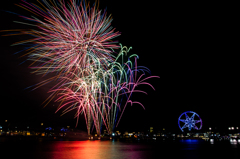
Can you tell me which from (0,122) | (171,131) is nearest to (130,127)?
(171,131)

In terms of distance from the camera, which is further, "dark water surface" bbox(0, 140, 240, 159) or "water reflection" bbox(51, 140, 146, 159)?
"dark water surface" bbox(0, 140, 240, 159)

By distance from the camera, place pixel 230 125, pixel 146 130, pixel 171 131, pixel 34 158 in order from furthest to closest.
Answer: pixel 146 130 < pixel 171 131 < pixel 230 125 < pixel 34 158

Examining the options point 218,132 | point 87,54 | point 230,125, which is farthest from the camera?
point 218,132

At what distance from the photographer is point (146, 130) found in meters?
170

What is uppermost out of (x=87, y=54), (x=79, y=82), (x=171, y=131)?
(x=87, y=54)

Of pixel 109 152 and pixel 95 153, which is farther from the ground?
pixel 95 153

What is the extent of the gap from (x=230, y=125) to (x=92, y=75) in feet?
379

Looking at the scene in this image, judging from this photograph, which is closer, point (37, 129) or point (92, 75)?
point (92, 75)

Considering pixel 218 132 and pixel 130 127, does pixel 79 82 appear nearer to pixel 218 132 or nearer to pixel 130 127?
pixel 218 132

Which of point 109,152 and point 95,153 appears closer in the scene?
point 95,153

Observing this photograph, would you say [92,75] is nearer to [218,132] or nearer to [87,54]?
[87,54]

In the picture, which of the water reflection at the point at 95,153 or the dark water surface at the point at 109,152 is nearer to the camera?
the water reflection at the point at 95,153

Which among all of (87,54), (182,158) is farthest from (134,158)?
(87,54)

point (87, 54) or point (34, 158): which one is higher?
point (87, 54)
